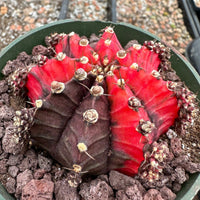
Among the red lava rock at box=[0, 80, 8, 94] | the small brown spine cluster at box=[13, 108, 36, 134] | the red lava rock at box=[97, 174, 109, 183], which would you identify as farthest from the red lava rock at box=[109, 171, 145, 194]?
the red lava rock at box=[0, 80, 8, 94]

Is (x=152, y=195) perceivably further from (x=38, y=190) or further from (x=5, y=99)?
(x=5, y=99)

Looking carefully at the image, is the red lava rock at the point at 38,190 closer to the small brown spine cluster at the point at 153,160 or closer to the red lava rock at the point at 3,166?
the red lava rock at the point at 3,166

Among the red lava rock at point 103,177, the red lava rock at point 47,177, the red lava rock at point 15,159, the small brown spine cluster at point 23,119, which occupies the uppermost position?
the small brown spine cluster at point 23,119

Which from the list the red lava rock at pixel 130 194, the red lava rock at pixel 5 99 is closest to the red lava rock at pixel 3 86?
the red lava rock at pixel 5 99

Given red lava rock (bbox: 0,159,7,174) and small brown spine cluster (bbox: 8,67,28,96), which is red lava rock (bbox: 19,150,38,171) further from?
small brown spine cluster (bbox: 8,67,28,96)

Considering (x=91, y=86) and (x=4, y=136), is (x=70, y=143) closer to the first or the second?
(x=91, y=86)

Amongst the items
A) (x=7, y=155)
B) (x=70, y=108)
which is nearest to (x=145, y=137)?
(x=70, y=108)
